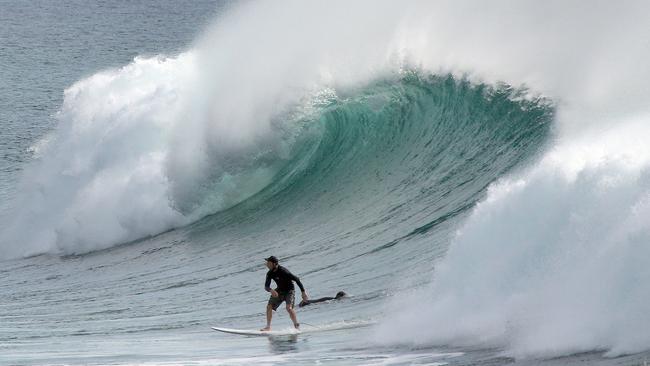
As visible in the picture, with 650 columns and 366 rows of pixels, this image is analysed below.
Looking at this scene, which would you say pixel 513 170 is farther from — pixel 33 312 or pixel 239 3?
pixel 239 3

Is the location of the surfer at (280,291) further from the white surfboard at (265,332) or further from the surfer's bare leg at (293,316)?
the white surfboard at (265,332)

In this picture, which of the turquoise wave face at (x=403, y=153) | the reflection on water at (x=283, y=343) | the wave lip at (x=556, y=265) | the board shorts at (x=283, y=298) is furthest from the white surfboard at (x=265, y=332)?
the turquoise wave face at (x=403, y=153)

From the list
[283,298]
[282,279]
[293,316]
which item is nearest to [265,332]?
[293,316]

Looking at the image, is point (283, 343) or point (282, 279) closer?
point (283, 343)

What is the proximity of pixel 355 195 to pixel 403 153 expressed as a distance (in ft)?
5.17

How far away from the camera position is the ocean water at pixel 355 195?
1179cm

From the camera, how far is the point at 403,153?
74.2 ft

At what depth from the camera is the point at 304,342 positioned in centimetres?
1387

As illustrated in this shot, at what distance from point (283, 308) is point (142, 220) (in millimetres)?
8150

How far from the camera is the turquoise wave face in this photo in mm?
20203

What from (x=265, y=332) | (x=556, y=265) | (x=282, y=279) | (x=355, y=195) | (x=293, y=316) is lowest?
(x=556, y=265)

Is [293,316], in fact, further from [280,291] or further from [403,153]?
[403,153]

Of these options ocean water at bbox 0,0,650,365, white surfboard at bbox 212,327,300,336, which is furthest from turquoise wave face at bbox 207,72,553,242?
white surfboard at bbox 212,327,300,336

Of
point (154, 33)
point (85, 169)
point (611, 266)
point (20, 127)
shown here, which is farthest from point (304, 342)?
point (154, 33)
